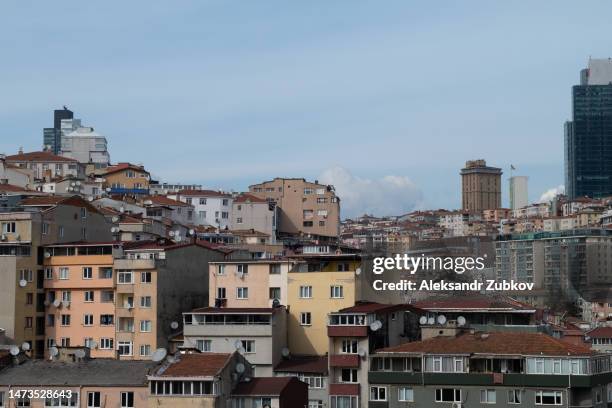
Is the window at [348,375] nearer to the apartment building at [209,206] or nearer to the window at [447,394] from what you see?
the window at [447,394]

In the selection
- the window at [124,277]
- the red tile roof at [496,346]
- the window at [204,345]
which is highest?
the window at [124,277]

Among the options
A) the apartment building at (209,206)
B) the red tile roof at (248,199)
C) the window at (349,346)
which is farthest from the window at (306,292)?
the red tile roof at (248,199)

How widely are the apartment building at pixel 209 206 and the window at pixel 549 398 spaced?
9190cm

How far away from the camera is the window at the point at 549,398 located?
6244 centimetres

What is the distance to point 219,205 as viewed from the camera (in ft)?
509

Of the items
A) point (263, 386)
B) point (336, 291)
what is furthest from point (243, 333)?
point (263, 386)

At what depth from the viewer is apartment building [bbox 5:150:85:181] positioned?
495 feet

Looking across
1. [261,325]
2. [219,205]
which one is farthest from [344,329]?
[219,205]

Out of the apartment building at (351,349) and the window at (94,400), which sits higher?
the apartment building at (351,349)

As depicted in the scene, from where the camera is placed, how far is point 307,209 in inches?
6511

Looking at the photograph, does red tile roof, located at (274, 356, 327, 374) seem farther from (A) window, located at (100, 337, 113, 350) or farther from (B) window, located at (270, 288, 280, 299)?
(A) window, located at (100, 337, 113, 350)

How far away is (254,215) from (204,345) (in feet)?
263

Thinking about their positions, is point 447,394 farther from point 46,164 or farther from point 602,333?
point 46,164

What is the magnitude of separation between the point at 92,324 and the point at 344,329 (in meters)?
17.9
